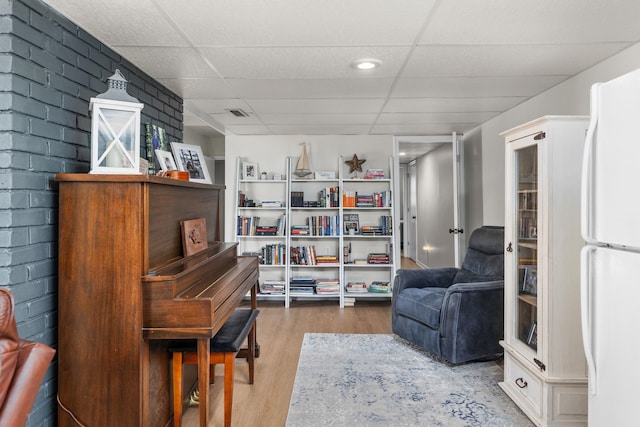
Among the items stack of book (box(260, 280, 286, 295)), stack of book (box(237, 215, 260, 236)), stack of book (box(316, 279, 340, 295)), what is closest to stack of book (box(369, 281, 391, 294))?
stack of book (box(316, 279, 340, 295))

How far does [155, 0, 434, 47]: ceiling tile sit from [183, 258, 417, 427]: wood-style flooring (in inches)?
85.5

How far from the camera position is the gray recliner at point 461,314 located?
3.00 m

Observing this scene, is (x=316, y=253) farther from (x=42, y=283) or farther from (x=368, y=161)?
(x=42, y=283)

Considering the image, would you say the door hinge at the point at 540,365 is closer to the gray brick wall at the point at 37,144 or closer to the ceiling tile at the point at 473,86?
the ceiling tile at the point at 473,86

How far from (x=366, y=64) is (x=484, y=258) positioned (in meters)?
2.08

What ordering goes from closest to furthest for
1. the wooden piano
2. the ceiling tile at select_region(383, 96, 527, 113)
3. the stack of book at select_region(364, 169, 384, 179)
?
1. the wooden piano
2. the ceiling tile at select_region(383, 96, 527, 113)
3. the stack of book at select_region(364, 169, 384, 179)

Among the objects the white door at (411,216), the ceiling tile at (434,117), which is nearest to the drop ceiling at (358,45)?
the ceiling tile at (434,117)

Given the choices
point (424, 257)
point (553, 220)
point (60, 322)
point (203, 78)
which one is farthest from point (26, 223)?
point (424, 257)

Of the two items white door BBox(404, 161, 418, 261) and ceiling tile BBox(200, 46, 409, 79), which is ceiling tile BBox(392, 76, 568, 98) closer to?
ceiling tile BBox(200, 46, 409, 79)

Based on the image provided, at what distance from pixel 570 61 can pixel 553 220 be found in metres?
1.16

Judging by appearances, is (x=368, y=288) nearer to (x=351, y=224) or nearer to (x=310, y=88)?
(x=351, y=224)

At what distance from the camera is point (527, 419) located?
230cm

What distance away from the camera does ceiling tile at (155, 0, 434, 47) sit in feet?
6.03

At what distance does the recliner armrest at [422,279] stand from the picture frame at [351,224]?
1.32m
